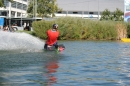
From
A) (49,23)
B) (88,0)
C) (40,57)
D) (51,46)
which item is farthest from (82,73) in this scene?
(88,0)

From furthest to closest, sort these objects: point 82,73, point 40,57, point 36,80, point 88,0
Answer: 1. point 88,0
2. point 40,57
3. point 82,73
4. point 36,80

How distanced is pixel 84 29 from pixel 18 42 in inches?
1025

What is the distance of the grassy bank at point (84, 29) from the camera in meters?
49.4

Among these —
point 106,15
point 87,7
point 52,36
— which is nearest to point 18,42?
point 52,36

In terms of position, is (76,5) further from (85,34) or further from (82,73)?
(82,73)

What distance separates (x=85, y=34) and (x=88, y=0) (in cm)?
9578

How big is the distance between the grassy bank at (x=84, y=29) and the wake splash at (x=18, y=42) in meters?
22.9

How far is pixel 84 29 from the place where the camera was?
50531 millimetres

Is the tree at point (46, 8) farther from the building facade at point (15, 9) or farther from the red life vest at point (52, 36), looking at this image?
the red life vest at point (52, 36)

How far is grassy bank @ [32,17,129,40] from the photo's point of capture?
4938cm

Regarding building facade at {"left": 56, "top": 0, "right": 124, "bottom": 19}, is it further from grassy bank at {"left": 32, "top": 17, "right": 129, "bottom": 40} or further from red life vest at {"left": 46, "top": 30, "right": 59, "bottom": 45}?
red life vest at {"left": 46, "top": 30, "right": 59, "bottom": 45}

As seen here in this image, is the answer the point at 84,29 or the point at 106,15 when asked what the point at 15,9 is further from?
the point at 84,29

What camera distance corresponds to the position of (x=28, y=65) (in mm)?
16297

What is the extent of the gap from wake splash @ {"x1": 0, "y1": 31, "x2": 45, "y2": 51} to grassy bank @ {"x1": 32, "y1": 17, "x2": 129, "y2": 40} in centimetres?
2290
